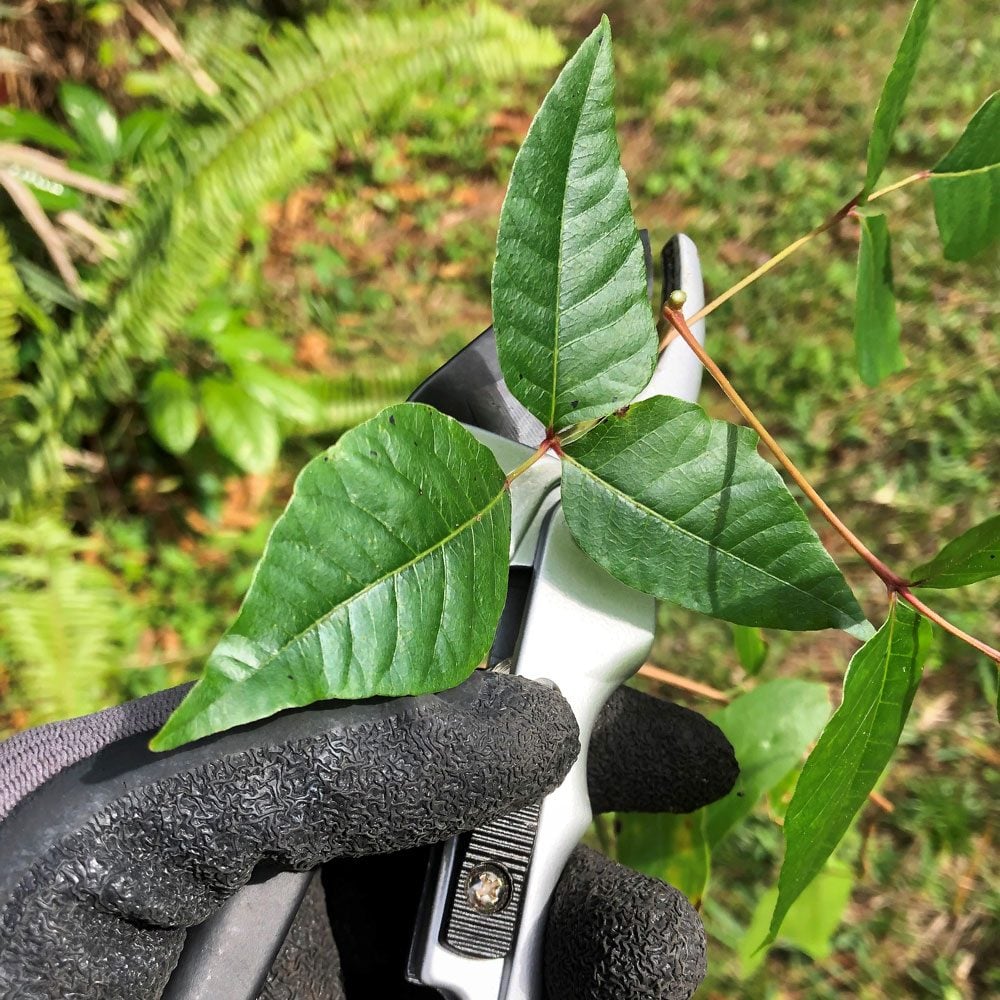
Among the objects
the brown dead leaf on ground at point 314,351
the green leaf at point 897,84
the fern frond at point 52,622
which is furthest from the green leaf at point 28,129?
the green leaf at point 897,84

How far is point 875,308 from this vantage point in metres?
0.89

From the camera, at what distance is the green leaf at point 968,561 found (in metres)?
0.60

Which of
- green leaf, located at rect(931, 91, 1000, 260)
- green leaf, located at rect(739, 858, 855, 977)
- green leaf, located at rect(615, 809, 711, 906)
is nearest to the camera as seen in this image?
green leaf, located at rect(931, 91, 1000, 260)

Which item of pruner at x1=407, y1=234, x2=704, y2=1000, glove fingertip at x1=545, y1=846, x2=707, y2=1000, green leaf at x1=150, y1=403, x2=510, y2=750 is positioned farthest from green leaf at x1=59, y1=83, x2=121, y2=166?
glove fingertip at x1=545, y1=846, x2=707, y2=1000

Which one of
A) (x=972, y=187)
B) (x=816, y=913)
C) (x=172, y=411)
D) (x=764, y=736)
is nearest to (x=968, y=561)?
(x=972, y=187)

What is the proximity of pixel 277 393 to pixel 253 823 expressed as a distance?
55.7 inches

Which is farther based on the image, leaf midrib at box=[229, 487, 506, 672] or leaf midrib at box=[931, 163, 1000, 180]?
leaf midrib at box=[931, 163, 1000, 180]

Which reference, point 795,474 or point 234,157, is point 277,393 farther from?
point 795,474

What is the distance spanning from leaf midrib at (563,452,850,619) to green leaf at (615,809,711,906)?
2.07 ft

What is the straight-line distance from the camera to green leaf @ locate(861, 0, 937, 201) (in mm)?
658

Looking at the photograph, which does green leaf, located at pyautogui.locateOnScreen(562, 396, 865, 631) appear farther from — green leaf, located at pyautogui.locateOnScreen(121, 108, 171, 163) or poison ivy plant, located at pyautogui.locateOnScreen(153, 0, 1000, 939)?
green leaf, located at pyautogui.locateOnScreen(121, 108, 171, 163)

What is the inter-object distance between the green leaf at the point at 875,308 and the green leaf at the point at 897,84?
86 millimetres

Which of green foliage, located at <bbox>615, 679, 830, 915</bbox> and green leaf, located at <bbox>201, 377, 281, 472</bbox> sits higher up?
green leaf, located at <bbox>201, 377, 281, 472</bbox>

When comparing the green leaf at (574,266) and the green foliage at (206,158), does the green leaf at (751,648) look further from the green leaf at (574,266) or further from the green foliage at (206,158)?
the green foliage at (206,158)
